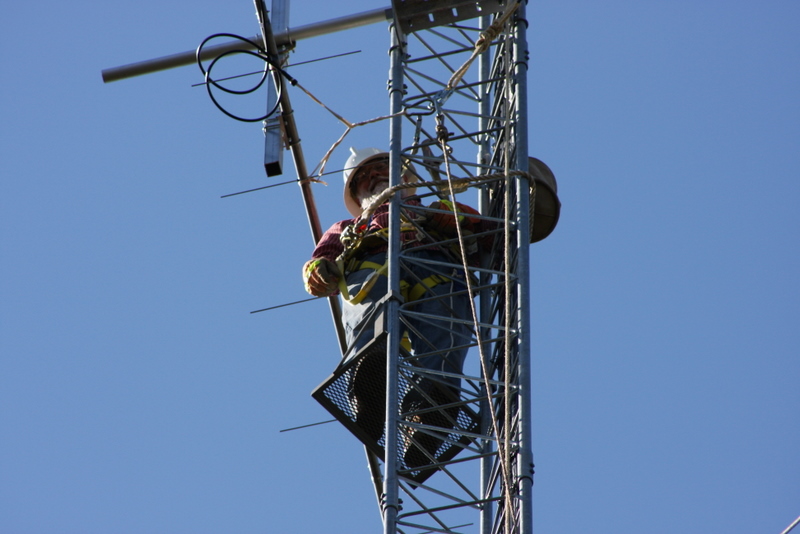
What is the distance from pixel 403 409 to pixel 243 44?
3.87m

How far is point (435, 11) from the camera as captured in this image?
13.0 metres

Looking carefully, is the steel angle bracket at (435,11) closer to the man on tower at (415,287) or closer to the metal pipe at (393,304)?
the metal pipe at (393,304)

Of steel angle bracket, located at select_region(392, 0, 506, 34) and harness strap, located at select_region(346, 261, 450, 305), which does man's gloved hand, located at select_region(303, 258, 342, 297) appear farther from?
steel angle bracket, located at select_region(392, 0, 506, 34)

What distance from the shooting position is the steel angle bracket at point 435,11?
12906 mm

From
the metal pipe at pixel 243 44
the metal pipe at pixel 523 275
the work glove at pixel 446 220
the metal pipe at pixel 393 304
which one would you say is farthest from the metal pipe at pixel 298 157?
the metal pipe at pixel 523 275

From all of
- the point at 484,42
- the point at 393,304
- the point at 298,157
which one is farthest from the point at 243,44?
the point at 393,304

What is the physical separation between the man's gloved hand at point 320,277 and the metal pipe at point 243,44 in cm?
221

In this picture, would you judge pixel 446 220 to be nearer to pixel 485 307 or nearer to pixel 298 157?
pixel 485 307

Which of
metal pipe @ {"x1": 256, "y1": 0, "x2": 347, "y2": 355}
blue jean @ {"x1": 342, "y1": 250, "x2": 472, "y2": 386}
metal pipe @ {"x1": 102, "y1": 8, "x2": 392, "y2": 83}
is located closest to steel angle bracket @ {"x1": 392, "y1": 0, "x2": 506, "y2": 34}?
metal pipe @ {"x1": 102, "y1": 8, "x2": 392, "y2": 83}

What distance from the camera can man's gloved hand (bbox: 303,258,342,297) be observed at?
1224cm

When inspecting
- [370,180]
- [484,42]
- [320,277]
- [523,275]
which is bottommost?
[523,275]

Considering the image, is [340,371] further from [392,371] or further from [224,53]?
[224,53]

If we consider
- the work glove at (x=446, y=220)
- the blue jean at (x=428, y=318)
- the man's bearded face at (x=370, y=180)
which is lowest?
the blue jean at (x=428, y=318)

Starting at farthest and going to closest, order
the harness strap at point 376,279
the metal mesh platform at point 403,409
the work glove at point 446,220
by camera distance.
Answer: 1. the work glove at point 446,220
2. the harness strap at point 376,279
3. the metal mesh platform at point 403,409
